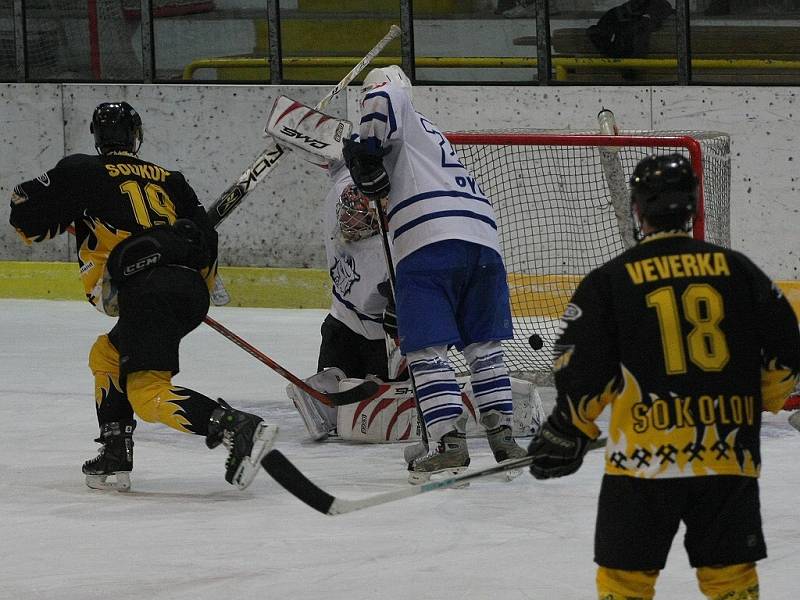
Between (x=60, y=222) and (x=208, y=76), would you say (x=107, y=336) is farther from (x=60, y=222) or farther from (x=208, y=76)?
(x=208, y=76)

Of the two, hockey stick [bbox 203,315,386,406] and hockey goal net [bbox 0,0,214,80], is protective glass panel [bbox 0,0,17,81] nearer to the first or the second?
hockey goal net [bbox 0,0,214,80]

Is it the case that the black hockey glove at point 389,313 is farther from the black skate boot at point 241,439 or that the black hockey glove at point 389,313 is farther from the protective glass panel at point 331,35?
the protective glass panel at point 331,35

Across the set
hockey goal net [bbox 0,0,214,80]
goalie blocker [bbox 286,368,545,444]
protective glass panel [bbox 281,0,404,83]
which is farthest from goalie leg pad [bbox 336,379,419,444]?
hockey goal net [bbox 0,0,214,80]

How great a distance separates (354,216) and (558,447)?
2.36 metres

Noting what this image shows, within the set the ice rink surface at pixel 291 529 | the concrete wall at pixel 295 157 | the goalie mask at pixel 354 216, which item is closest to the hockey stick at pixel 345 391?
the ice rink surface at pixel 291 529

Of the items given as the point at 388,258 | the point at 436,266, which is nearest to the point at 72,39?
Result: the point at 388,258

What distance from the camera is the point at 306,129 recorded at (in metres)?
4.73

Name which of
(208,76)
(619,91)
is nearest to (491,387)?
(619,91)

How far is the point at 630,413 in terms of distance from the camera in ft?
7.88

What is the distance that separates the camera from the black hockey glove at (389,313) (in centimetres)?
464

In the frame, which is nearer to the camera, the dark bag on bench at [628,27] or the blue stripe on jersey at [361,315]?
the blue stripe on jersey at [361,315]

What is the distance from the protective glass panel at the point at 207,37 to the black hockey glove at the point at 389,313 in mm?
3521

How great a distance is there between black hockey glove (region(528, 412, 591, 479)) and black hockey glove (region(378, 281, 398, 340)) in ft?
7.06

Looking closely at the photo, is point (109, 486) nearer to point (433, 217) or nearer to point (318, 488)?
point (433, 217)
